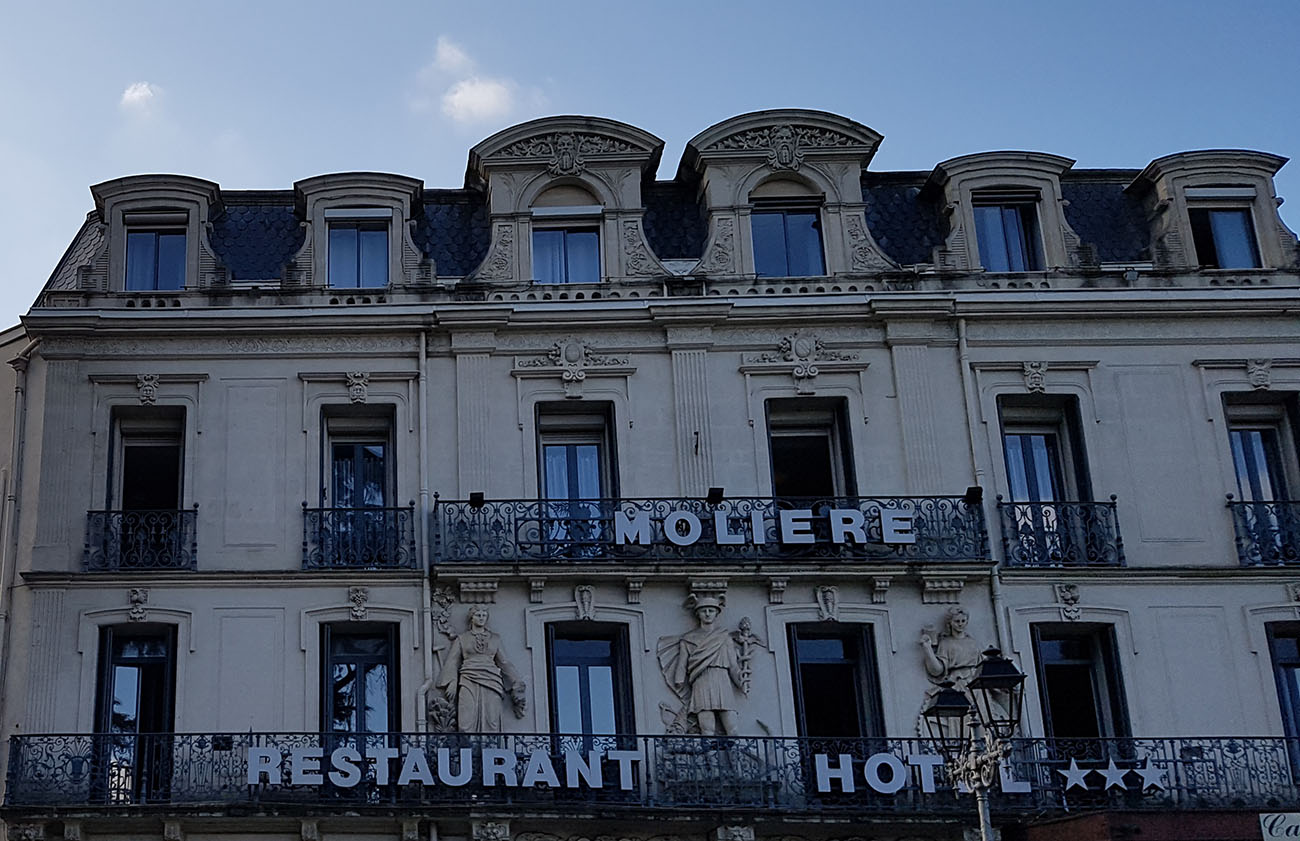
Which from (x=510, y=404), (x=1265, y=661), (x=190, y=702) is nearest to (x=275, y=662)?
(x=190, y=702)

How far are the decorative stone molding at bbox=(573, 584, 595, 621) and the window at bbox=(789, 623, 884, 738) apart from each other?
290 cm

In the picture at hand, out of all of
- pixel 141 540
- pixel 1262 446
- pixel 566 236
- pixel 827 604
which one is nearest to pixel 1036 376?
pixel 1262 446

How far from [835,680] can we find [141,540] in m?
10.2

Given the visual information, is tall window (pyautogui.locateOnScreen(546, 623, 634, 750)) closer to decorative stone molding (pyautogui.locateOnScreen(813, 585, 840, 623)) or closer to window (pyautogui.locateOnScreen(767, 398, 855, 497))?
decorative stone molding (pyautogui.locateOnScreen(813, 585, 840, 623))

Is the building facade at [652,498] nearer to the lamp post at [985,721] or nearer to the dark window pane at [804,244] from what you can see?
the dark window pane at [804,244]

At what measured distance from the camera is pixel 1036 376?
26.5 metres

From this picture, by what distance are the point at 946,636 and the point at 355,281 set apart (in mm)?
10544

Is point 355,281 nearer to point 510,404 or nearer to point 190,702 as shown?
point 510,404

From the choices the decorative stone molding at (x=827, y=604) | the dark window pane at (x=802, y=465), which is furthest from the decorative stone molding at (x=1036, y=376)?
the decorative stone molding at (x=827, y=604)

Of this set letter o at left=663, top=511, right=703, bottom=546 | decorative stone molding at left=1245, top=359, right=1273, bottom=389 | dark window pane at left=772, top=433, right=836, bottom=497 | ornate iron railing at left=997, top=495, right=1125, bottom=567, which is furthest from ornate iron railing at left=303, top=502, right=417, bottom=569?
decorative stone molding at left=1245, top=359, right=1273, bottom=389

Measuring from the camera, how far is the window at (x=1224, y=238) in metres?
27.8

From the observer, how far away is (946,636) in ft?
81.3

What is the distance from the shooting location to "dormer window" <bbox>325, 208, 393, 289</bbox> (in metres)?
27.0

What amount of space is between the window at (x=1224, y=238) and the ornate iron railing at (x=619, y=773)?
7953mm
